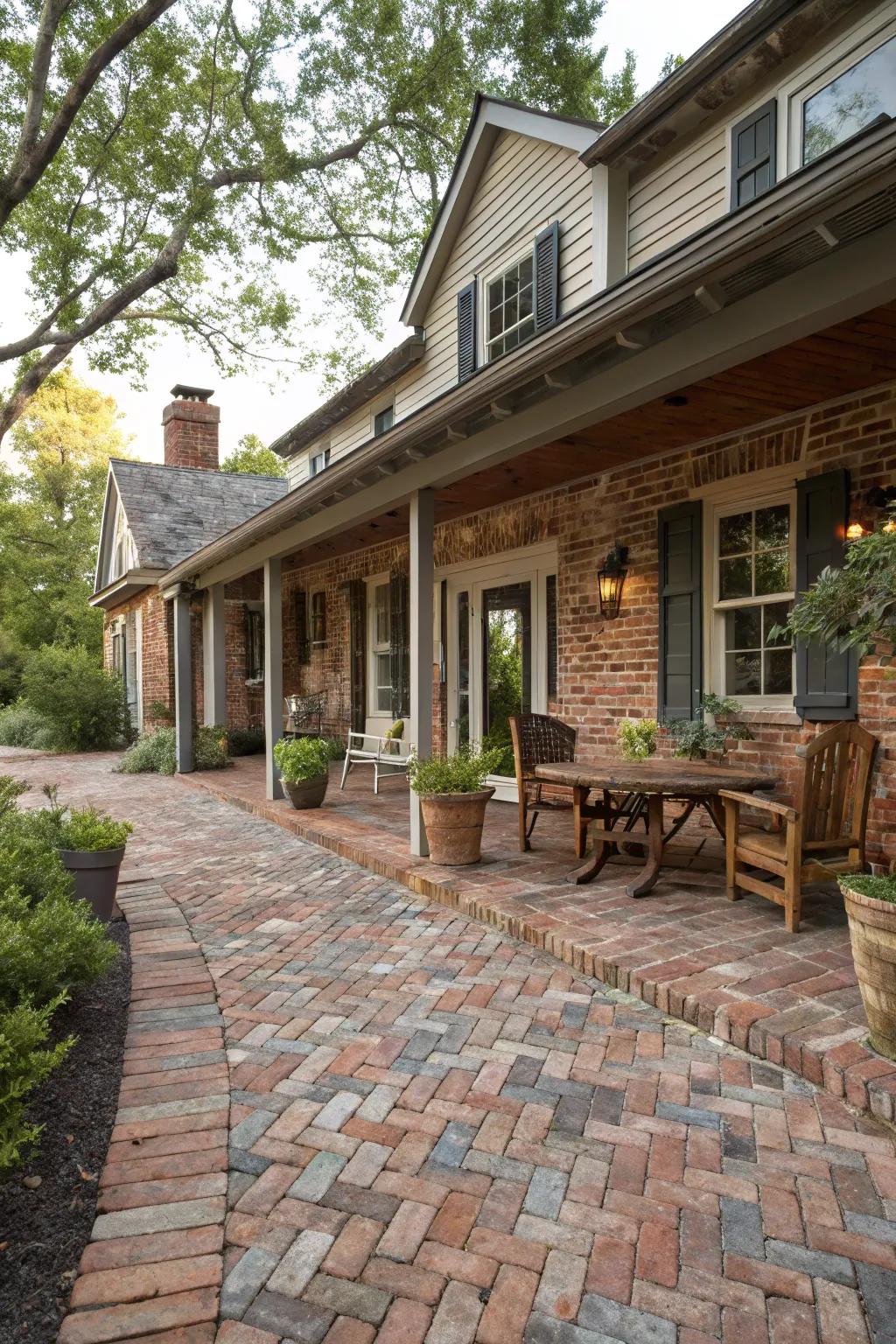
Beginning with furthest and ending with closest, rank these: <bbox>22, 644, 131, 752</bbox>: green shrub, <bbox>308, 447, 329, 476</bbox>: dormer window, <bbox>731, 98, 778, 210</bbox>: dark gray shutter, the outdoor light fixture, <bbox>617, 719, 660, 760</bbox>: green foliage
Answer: <bbox>22, 644, 131, 752</bbox>: green shrub
<bbox>308, 447, 329, 476</bbox>: dormer window
the outdoor light fixture
<bbox>617, 719, 660, 760</bbox>: green foliage
<bbox>731, 98, 778, 210</bbox>: dark gray shutter

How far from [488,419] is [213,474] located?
13303 millimetres

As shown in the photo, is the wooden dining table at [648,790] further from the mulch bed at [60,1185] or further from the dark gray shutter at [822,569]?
the mulch bed at [60,1185]

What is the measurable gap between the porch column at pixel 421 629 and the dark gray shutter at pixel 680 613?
1.65 meters

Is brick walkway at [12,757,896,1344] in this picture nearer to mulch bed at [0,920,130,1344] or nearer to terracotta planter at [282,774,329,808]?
mulch bed at [0,920,130,1344]

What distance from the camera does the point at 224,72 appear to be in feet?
38.7

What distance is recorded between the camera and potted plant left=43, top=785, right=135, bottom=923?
12.3 ft

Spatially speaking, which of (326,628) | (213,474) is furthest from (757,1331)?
(213,474)

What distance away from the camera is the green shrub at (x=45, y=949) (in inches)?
89.7

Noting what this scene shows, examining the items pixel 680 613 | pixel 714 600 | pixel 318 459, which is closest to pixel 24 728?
pixel 318 459

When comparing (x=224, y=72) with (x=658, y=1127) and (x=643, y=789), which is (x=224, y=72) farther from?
(x=658, y=1127)

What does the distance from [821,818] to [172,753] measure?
916 centimetres

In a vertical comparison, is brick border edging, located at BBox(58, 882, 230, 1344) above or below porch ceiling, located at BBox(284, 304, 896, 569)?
below

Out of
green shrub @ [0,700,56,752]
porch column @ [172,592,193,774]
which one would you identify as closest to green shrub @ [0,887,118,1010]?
porch column @ [172,592,193,774]

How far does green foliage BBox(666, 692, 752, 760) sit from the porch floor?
1.94 ft
